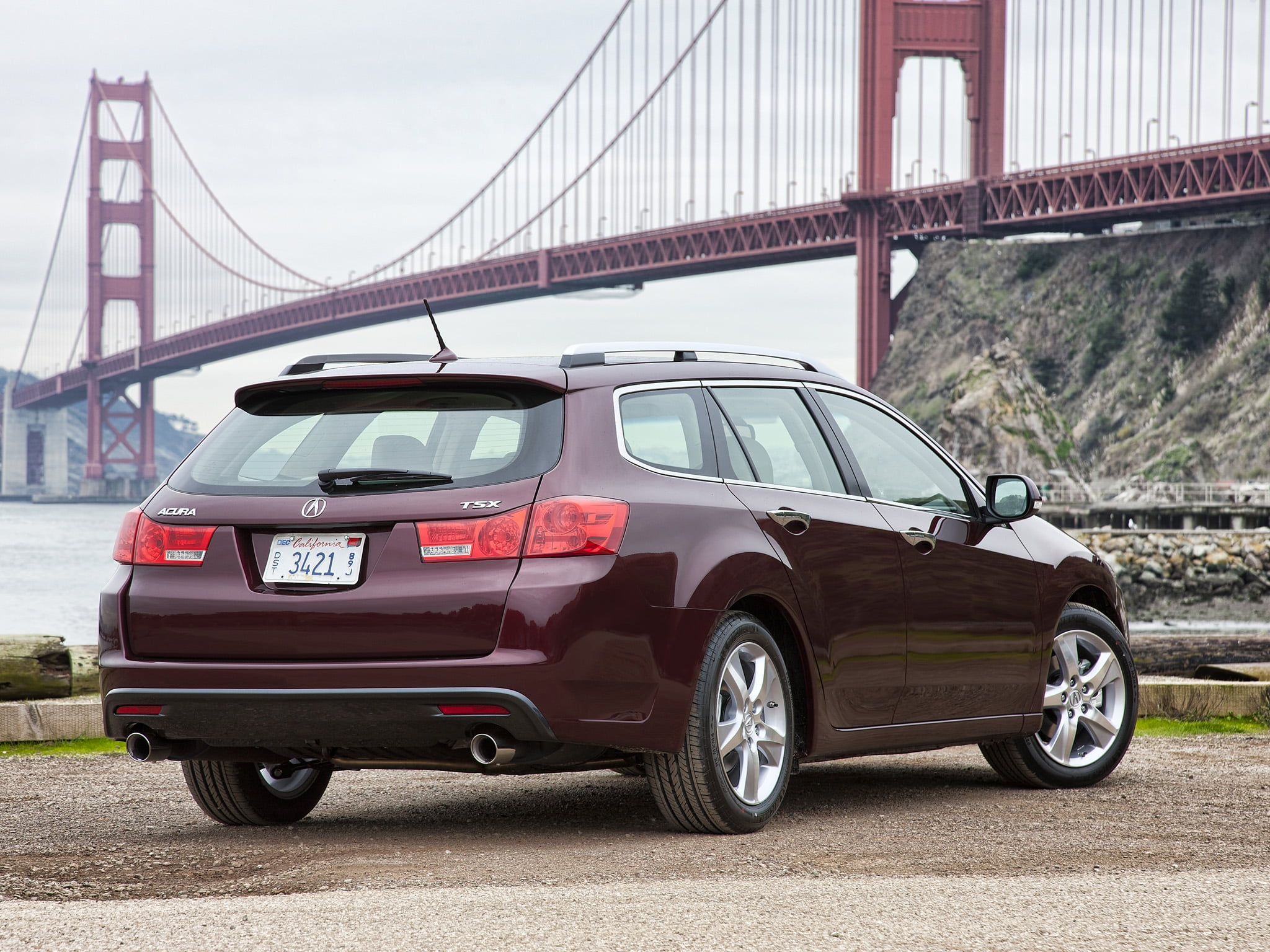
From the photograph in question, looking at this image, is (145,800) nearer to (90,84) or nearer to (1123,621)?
(1123,621)

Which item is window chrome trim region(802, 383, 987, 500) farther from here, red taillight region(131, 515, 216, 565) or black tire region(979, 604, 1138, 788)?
red taillight region(131, 515, 216, 565)

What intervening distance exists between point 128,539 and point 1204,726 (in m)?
5.42

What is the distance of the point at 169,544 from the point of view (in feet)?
15.6

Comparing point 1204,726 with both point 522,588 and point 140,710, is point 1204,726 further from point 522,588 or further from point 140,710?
point 140,710

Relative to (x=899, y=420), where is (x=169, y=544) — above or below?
below

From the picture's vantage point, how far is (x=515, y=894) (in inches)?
157

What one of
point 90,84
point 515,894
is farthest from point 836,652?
point 90,84

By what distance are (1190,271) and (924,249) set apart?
41.1ft

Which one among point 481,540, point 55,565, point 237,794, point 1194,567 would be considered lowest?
point 55,565

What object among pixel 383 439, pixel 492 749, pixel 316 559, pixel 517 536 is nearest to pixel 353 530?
pixel 316 559

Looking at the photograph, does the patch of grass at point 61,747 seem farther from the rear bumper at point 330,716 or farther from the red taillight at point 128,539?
the rear bumper at point 330,716

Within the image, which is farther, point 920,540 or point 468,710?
point 920,540

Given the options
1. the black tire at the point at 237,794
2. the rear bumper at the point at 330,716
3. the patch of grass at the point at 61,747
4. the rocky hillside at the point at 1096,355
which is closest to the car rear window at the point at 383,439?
the rear bumper at the point at 330,716

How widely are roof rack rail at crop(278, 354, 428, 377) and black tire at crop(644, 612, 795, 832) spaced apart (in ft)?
3.99
